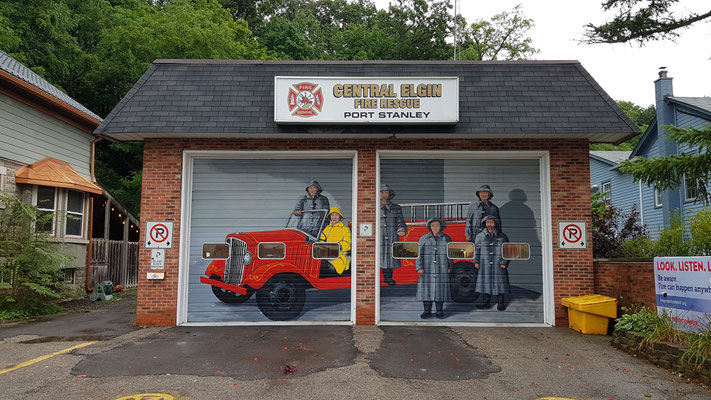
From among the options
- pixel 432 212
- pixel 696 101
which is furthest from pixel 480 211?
pixel 696 101

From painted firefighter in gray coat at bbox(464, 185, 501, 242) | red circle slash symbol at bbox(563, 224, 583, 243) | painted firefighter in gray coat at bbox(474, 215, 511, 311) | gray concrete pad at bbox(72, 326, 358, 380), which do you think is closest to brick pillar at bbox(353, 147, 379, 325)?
gray concrete pad at bbox(72, 326, 358, 380)

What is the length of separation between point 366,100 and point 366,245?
9.52 ft

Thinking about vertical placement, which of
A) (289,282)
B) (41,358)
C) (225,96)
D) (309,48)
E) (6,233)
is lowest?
(41,358)

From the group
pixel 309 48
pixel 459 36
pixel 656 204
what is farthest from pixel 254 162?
pixel 459 36

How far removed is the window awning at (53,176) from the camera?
1300 cm

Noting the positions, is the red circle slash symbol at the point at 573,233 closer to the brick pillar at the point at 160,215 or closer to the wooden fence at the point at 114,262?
the brick pillar at the point at 160,215

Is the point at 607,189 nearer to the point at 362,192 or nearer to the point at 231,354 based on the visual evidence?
the point at 362,192

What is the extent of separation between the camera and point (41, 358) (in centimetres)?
718

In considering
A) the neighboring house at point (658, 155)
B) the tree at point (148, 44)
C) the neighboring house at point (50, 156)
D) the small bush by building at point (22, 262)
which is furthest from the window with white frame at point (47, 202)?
the neighboring house at point (658, 155)

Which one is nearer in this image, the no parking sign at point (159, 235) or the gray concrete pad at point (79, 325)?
the gray concrete pad at point (79, 325)

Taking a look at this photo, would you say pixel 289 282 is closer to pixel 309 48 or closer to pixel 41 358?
pixel 41 358

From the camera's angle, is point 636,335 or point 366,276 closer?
point 636,335

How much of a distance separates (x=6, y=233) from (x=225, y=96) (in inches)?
248

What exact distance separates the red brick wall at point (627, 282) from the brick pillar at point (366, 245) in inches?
177
